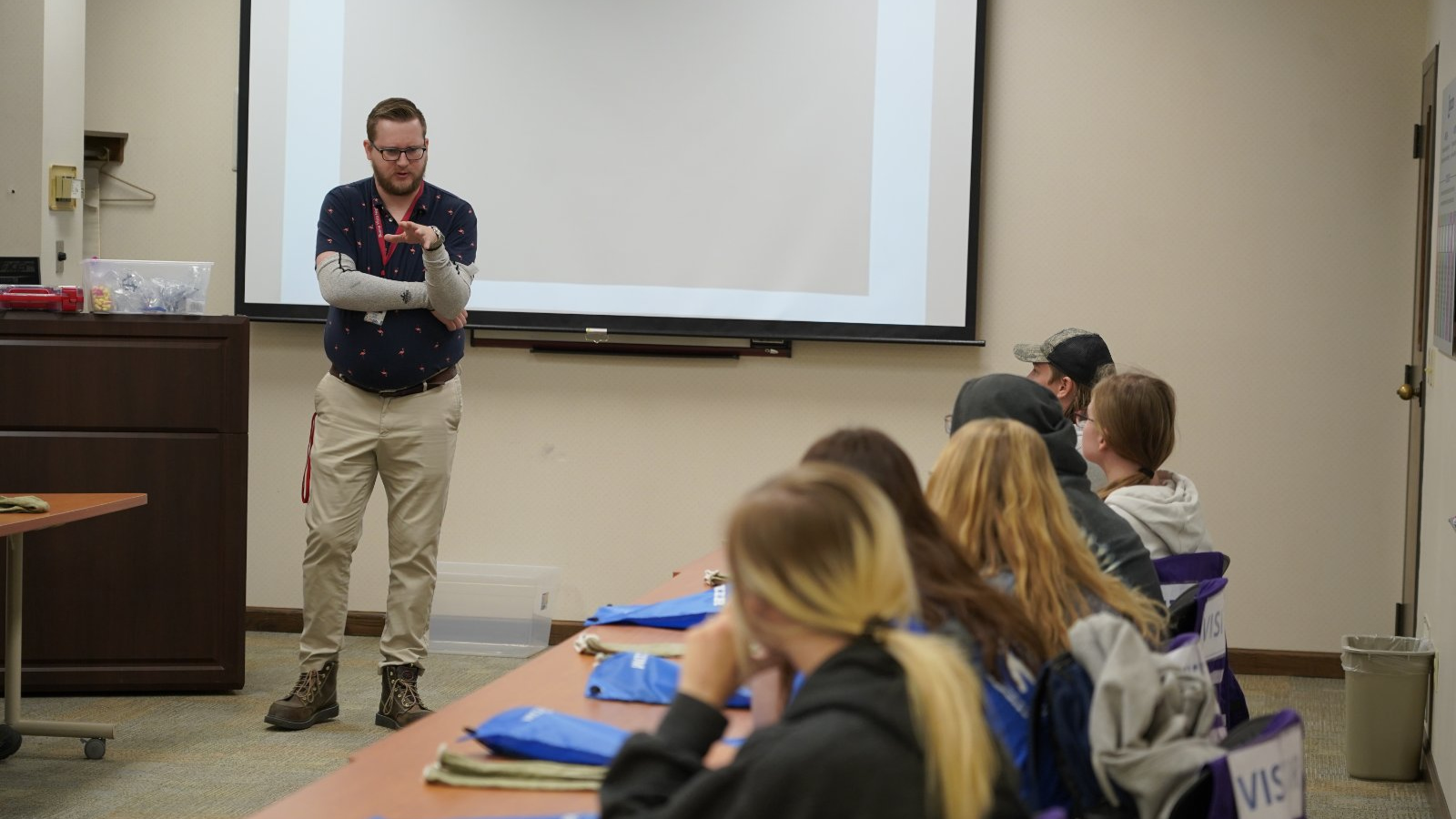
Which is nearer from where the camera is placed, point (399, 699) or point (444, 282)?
point (444, 282)

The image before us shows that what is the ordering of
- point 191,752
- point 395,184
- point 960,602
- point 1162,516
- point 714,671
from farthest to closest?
point 395,184 → point 191,752 → point 1162,516 → point 960,602 → point 714,671

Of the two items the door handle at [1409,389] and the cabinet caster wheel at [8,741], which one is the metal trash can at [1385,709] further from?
the cabinet caster wheel at [8,741]

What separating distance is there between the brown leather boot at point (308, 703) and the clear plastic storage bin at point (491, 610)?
3.22 ft

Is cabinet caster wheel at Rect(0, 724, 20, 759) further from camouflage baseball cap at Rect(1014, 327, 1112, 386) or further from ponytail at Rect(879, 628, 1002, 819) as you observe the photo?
ponytail at Rect(879, 628, 1002, 819)

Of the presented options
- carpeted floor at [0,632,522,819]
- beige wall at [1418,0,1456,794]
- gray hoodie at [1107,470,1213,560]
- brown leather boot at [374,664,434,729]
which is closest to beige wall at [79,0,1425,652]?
beige wall at [1418,0,1456,794]

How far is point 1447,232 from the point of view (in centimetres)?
371

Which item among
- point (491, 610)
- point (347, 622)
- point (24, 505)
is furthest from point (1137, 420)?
point (347, 622)

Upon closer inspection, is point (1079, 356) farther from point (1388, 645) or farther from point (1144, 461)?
point (1388, 645)

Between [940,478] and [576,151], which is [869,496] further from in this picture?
[576,151]

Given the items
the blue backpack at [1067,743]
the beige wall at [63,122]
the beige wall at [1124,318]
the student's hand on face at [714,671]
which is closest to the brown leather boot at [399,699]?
the beige wall at [1124,318]

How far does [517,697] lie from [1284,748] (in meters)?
0.92

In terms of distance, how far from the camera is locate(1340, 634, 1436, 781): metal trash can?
3838 mm

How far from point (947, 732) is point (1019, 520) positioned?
0.72 metres

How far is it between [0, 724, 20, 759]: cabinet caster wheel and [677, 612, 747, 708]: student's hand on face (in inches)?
123
